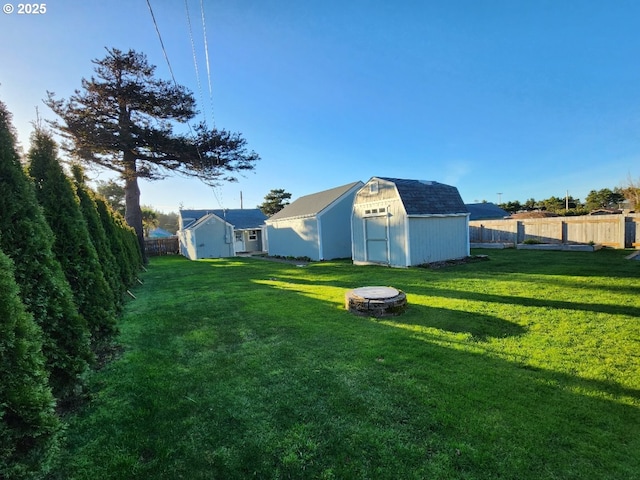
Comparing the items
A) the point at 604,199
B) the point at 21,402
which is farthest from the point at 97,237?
the point at 604,199

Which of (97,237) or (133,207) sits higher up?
(133,207)

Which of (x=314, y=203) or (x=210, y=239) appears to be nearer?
(x=314, y=203)

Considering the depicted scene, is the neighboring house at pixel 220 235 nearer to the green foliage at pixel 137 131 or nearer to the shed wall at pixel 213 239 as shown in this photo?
the shed wall at pixel 213 239

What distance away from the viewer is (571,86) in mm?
13719

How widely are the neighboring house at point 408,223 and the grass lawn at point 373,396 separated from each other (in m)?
5.94

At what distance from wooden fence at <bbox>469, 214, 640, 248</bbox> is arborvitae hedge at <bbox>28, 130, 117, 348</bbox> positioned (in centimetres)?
1988

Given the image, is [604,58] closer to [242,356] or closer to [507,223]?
[507,223]

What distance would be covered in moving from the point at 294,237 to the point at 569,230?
15.4 m

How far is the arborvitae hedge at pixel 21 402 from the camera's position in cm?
186

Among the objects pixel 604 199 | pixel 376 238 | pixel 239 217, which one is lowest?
pixel 376 238

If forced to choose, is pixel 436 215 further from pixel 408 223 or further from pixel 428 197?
pixel 408 223

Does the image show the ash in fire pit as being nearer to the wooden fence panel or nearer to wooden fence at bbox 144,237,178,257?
the wooden fence panel

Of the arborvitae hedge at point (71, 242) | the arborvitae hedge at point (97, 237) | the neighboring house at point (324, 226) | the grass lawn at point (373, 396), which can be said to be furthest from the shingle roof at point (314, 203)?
the arborvitae hedge at point (71, 242)

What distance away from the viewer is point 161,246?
29.5 metres
